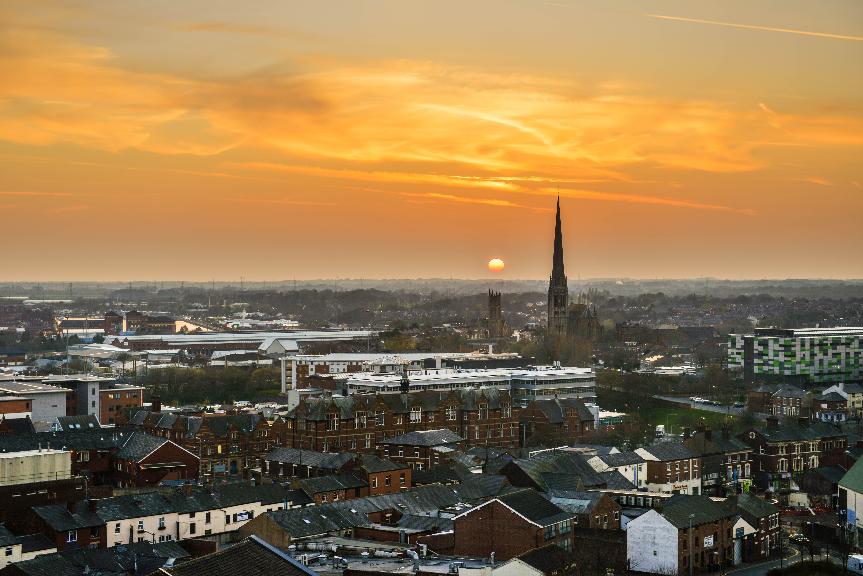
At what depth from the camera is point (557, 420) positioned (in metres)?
60.5

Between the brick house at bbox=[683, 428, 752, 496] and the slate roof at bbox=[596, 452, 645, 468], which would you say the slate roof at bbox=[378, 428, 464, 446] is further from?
the brick house at bbox=[683, 428, 752, 496]

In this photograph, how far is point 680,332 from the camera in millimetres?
138625

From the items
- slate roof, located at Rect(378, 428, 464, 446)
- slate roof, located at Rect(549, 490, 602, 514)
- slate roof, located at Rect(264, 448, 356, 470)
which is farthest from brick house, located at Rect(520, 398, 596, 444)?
slate roof, located at Rect(549, 490, 602, 514)

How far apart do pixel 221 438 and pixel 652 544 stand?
2152cm

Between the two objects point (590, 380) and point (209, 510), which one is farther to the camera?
point (590, 380)

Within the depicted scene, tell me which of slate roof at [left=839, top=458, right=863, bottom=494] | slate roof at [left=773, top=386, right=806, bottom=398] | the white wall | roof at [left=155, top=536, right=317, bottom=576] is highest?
roof at [left=155, top=536, right=317, bottom=576]

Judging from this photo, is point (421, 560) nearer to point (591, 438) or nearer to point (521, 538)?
point (521, 538)

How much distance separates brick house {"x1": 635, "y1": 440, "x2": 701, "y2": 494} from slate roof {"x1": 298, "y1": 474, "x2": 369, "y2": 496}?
10.5 m

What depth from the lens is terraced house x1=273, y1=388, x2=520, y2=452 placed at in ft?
173

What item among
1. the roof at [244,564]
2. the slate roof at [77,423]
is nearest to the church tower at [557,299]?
the slate roof at [77,423]

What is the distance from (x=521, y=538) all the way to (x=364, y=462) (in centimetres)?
1108

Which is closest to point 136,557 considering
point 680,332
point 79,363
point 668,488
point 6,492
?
point 6,492

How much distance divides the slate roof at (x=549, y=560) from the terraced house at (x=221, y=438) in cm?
2043

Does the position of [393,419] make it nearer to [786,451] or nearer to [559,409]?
[559,409]
